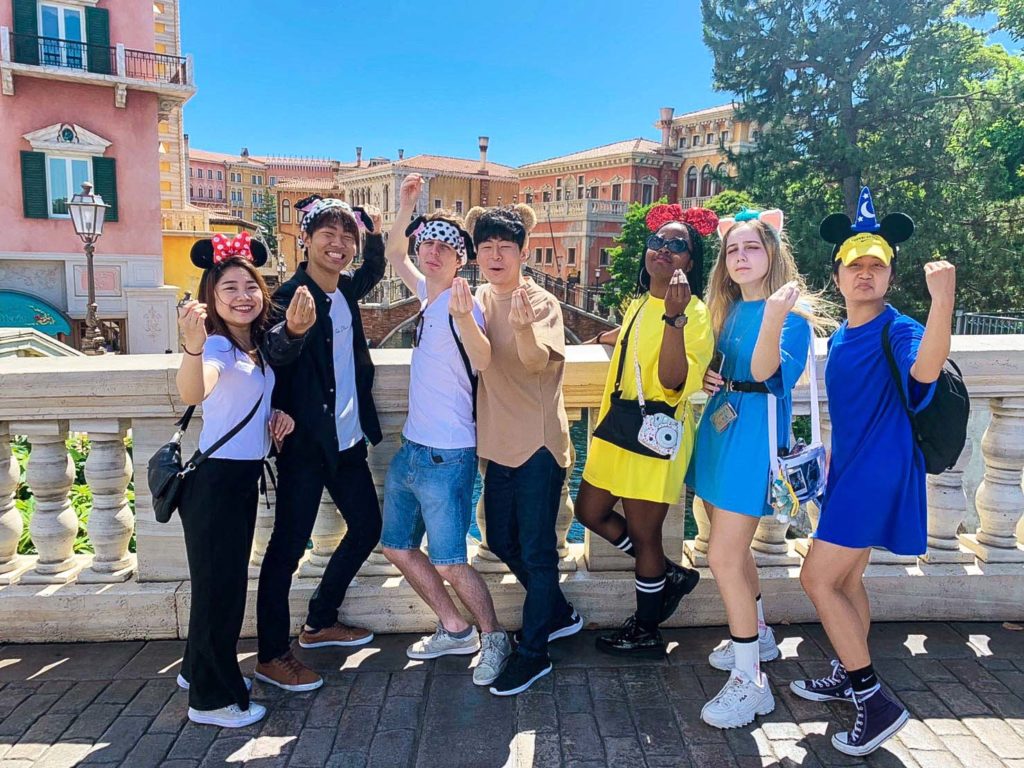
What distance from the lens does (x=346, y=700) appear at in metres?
2.95

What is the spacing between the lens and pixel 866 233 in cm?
272

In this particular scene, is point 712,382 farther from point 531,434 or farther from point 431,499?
point 431,499

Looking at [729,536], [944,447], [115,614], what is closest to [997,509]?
[944,447]

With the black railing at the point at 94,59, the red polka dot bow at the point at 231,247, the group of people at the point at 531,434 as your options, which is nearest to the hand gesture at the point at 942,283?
the group of people at the point at 531,434

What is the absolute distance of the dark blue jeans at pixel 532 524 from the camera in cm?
304

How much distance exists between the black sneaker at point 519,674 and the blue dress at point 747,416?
949mm

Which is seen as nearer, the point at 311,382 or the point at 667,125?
the point at 311,382

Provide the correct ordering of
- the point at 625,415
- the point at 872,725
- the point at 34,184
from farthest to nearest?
the point at 34,184, the point at 625,415, the point at 872,725

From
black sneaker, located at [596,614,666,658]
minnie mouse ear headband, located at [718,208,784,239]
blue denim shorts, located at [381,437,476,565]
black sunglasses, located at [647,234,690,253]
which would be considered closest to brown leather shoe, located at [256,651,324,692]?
blue denim shorts, located at [381,437,476,565]

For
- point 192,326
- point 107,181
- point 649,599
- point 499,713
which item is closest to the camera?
point 192,326

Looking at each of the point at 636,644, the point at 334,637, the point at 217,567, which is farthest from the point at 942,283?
the point at 334,637

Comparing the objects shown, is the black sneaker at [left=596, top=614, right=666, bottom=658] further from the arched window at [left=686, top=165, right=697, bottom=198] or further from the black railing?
the arched window at [left=686, top=165, right=697, bottom=198]

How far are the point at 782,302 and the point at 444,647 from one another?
1963mm

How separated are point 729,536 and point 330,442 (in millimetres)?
1551
